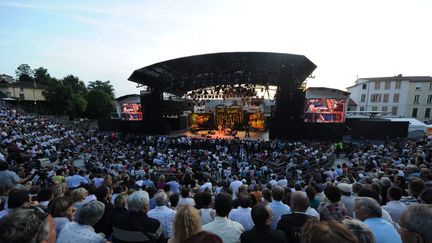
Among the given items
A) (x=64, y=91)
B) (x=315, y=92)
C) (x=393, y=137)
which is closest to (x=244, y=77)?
(x=315, y=92)

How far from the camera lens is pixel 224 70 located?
2091 cm

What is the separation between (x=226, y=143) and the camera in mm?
17500

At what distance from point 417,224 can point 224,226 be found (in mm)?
1638

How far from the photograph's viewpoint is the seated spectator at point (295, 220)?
2455mm

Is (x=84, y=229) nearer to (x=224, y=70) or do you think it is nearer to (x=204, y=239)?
(x=204, y=239)

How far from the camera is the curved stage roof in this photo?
18.3 metres

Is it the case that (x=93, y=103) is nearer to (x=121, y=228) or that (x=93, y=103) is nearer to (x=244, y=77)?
(x=244, y=77)

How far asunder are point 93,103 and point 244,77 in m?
36.3

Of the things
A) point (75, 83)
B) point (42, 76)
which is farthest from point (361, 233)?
point (42, 76)

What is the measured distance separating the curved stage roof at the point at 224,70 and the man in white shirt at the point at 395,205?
15166 millimetres

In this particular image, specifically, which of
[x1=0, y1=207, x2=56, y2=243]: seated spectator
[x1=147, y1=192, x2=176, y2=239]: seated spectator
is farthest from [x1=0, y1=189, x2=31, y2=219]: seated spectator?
[x1=0, y1=207, x2=56, y2=243]: seated spectator

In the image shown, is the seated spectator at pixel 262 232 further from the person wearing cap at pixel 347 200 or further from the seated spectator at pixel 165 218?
the person wearing cap at pixel 347 200

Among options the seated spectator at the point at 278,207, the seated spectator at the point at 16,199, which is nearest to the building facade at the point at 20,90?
the seated spectator at the point at 16,199

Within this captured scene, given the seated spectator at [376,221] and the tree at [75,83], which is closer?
the seated spectator at [376,221]
